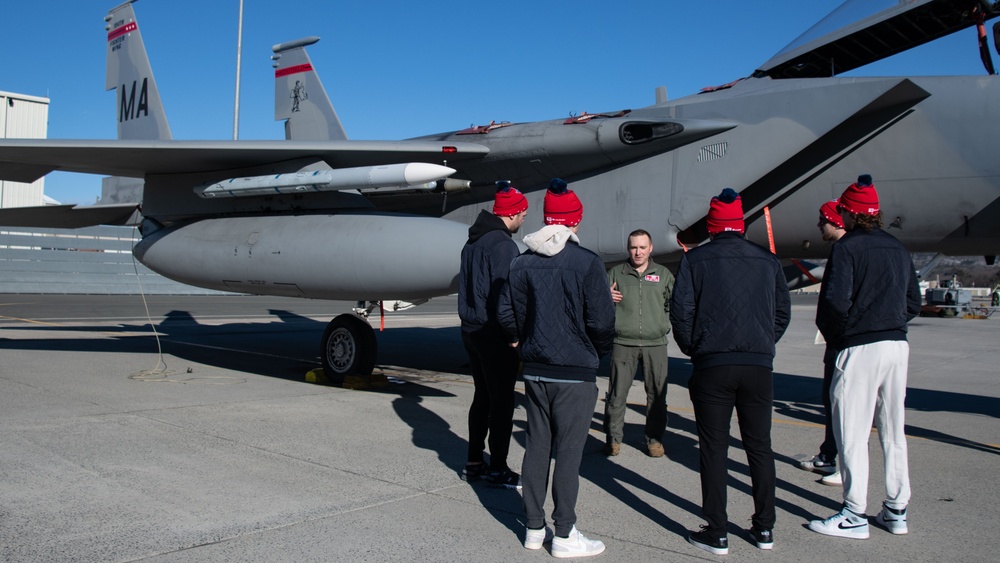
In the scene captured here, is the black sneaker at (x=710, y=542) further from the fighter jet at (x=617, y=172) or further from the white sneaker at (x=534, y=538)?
the fighter jet at (x=617, y=172)

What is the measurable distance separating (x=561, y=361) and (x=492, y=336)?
109 centimetres

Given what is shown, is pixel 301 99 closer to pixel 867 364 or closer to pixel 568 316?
pixel 568 316

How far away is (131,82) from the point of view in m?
12.5

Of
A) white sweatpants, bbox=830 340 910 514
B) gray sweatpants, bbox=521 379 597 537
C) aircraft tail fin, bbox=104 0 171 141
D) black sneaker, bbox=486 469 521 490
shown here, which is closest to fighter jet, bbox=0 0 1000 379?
aircraft tail fin, bbox=104 0 171 141

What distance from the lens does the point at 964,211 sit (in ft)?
21.4

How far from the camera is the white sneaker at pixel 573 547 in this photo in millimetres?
3424

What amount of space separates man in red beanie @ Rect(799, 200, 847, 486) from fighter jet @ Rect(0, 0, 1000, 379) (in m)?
2.31

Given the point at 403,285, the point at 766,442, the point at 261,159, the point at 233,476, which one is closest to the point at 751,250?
the point at 766,442

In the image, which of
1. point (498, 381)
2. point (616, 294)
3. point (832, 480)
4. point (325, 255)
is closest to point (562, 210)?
point (498, 381)

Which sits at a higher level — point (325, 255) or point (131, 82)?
point (131, 82)

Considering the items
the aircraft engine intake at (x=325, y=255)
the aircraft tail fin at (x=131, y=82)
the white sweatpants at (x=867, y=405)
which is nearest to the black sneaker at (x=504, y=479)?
the white sweatpants at (x=867, y=405)

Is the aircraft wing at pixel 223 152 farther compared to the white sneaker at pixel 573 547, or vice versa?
the aircraft wing at pixel 223 152

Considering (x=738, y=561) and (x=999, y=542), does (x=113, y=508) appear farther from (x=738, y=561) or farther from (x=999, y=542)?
(x=999, y=542)

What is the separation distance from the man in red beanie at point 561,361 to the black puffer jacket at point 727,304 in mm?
428
